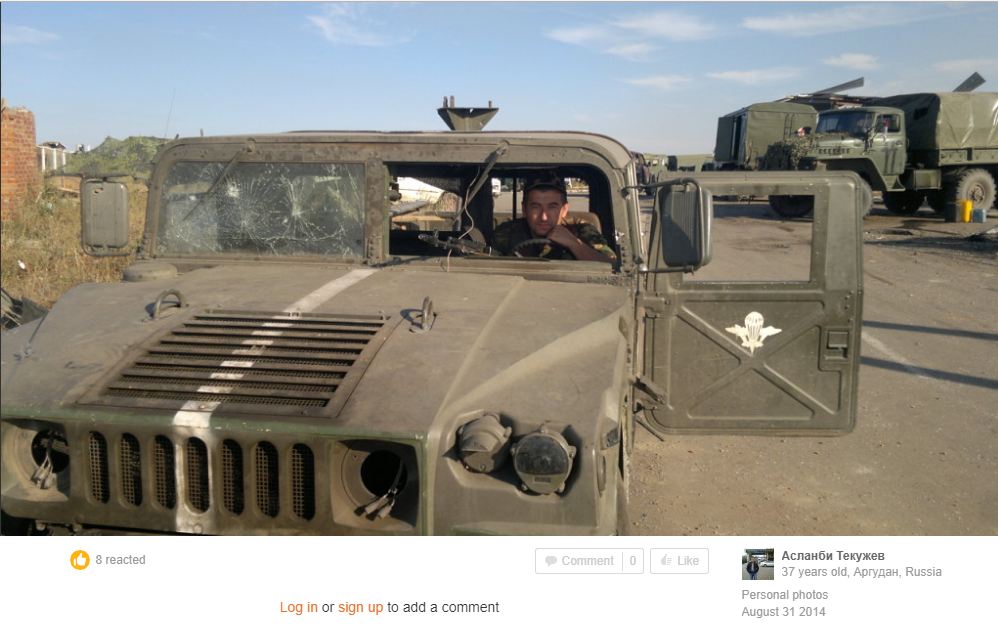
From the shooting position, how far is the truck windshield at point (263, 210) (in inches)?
163

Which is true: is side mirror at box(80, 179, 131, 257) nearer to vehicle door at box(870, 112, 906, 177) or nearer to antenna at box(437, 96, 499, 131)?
antenna at box(437, 96, 499, 131)

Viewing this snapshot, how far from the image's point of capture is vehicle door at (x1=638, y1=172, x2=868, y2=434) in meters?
4.28

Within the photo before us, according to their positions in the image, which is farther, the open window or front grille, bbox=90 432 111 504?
the open window

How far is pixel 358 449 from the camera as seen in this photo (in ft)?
8.68

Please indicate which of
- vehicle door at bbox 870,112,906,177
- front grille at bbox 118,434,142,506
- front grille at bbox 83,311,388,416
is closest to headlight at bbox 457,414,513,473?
front grille at bbox 83,311,388,416

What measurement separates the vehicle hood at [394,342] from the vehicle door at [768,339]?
58cm

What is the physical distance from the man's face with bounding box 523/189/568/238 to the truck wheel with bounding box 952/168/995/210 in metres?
19.5

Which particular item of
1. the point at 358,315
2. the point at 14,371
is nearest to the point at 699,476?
the point at 358,315

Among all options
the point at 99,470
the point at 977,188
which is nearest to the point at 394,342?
the point at 99,470

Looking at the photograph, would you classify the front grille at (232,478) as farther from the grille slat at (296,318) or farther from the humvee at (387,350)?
the grille slat at (296,318)

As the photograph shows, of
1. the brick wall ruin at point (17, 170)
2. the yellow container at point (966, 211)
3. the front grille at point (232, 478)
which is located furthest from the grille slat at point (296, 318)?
the yellow container at point (966, 211)
